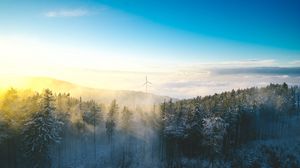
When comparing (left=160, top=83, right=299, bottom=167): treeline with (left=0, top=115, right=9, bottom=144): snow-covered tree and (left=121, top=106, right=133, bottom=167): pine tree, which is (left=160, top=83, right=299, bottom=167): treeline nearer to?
(left=121, top=106, right=133, bottom=167): pine tree

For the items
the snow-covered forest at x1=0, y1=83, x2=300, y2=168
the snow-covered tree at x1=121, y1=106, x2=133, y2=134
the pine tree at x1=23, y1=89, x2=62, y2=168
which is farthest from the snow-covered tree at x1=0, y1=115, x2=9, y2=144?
the snow-covered tree at x1=121, y1=106, x2=133, y2=134

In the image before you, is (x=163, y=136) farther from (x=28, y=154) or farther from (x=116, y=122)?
(x=28, y=154)

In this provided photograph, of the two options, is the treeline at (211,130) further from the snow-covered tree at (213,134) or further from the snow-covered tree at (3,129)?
the snow-covered tree at (3,129)

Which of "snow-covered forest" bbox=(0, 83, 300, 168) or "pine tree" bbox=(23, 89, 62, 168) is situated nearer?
"pine tree" bbox=(23, 89, 62, 168)

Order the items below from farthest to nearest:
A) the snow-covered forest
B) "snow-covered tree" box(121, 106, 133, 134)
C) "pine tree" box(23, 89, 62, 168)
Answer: "snow-covered tree" box(121, 106, 133, 134), the snow-covered forest, "pine tree" box(23, 89, 62, 168)

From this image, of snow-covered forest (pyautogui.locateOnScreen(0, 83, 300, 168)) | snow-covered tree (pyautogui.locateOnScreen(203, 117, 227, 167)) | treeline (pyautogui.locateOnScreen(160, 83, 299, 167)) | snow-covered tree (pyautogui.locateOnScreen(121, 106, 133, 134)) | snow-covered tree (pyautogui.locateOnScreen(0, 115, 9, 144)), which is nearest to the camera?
snow-covered tree (pyautogui.locateOnScreen(0, 115, 9, 144))

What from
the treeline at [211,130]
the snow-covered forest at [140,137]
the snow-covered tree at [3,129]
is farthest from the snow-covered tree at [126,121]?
the snow-covered tree at [3,129]

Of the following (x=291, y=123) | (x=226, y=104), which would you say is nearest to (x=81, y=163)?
(x=226, y=104)

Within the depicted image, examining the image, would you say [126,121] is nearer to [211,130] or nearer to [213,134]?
[211,130]
